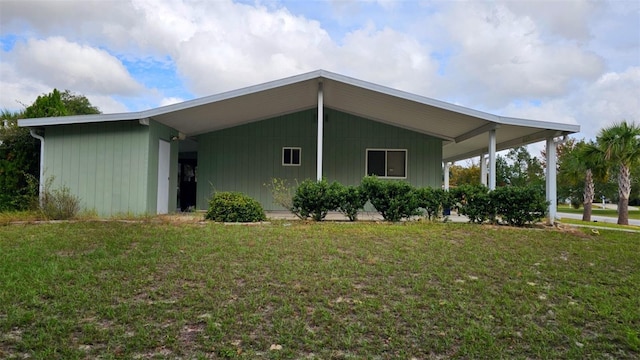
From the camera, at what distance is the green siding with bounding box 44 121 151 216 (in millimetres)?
8844

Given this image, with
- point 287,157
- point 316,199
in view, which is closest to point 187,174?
point 287,157

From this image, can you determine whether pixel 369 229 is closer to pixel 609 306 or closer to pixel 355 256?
pixel 355 256

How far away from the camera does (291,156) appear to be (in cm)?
1244

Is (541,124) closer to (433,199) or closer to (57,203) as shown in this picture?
(433,199)

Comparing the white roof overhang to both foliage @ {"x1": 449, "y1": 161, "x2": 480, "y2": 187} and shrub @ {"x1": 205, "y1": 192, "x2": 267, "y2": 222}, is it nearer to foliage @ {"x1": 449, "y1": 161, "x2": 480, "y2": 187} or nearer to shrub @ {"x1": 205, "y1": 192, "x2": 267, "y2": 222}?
shrub @ {"x1": 205, "y1": 192, "x2": 267, "y2": 222}

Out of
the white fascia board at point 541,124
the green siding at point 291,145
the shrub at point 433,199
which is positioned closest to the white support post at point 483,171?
the green siding at point 291,145

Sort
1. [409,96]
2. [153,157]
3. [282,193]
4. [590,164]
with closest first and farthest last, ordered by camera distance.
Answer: [409,96]
[153,157]
[282,193]
[590,164]

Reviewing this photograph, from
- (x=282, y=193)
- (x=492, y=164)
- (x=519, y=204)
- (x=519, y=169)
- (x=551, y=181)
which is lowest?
(x=519, y=204)

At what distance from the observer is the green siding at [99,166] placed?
29.0 feet

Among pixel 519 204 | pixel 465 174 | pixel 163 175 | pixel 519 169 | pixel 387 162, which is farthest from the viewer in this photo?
pixel 519 169

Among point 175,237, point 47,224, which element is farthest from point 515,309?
point 47,224

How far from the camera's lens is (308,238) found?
21.2 feet

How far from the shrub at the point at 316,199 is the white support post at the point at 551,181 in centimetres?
504

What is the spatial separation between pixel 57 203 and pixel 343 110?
25.9 feet
